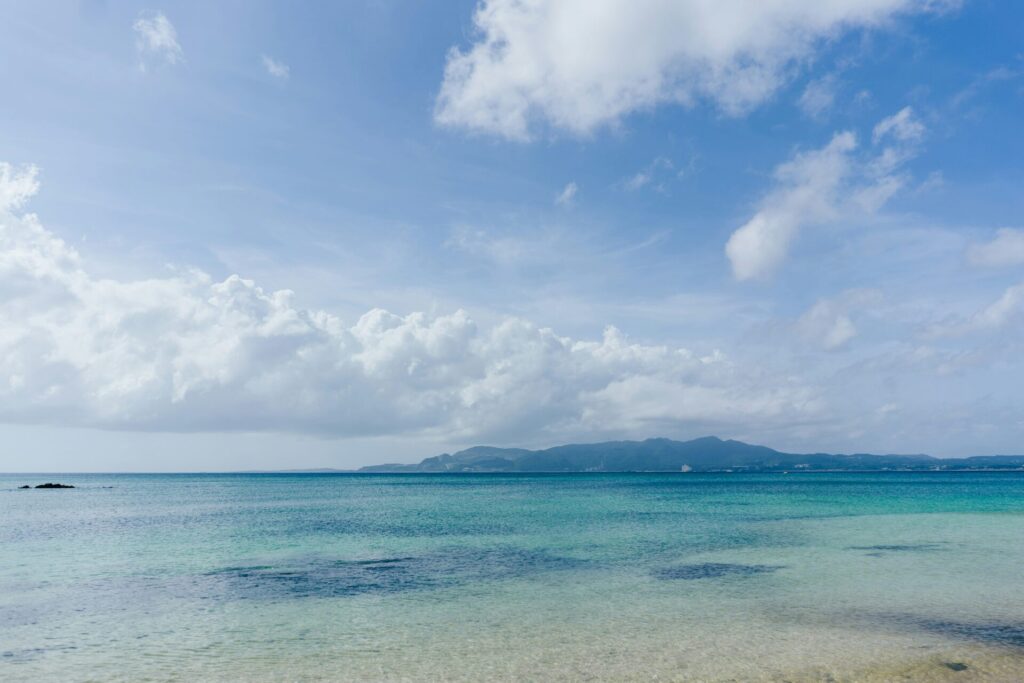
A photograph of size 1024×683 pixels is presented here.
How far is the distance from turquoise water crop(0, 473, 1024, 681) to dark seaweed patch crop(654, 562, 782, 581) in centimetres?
18

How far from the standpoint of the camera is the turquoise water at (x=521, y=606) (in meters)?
17.4

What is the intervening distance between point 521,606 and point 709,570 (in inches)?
466

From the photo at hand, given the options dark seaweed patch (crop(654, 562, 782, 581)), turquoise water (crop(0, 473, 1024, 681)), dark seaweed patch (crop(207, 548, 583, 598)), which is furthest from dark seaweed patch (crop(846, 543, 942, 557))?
dark seaweed patch (crop(207, 548, 583, 598))

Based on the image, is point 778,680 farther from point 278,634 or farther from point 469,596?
point 278,634

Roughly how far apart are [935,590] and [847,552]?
1113 cm

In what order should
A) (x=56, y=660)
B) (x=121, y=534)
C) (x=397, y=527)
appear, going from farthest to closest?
(x=397, y=527) < (x=121, y=534) < (x=56, y=660)

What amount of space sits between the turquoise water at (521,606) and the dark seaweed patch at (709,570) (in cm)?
18

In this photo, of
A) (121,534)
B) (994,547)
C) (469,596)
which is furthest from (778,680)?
(121,534)

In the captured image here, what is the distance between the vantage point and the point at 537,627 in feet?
68.8

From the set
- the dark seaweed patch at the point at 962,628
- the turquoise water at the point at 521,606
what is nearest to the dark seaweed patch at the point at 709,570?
the turquoise water at the point at 521,606

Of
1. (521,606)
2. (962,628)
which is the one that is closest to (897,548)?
(962,628)

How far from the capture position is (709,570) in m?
31.2

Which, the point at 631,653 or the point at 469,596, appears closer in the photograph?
the point at 631,653

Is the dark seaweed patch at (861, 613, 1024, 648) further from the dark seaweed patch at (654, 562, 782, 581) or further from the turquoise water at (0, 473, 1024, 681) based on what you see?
the dark seaweed patch at (654, 562, 782, 581)
